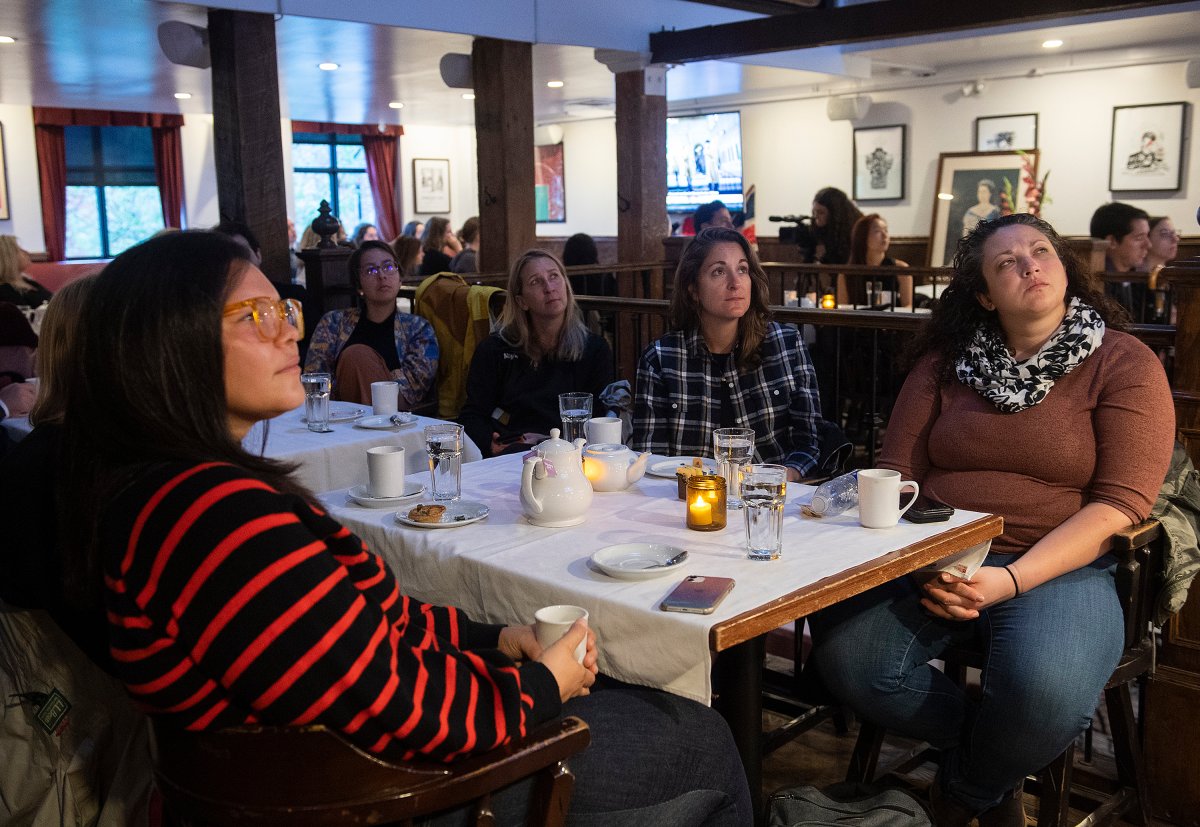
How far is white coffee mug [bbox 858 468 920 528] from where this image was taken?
1934 millimetres

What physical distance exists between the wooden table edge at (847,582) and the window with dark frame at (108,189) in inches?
536

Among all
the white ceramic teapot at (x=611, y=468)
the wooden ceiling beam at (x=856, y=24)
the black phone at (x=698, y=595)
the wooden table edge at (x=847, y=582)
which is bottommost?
the wooden table edge at (x=847, y=582)

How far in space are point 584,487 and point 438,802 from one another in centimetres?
82

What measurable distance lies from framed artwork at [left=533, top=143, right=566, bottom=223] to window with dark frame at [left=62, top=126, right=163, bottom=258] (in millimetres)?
5173

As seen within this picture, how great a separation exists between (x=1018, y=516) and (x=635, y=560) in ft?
3.02

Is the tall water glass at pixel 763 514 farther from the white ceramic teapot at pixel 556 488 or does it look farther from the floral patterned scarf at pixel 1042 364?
the floral patterned scarf at pixel 1042 364

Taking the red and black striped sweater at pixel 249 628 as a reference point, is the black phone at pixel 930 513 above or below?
below

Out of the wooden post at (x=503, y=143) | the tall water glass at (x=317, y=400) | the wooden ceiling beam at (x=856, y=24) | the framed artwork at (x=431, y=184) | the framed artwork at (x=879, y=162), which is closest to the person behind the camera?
the tall water glass at (x=317, y=400)

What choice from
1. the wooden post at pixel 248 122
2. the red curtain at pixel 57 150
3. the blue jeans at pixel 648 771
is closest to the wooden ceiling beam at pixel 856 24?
the wooden post at pixel 248 122

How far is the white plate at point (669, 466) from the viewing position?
2.36m

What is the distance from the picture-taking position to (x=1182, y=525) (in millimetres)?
2254

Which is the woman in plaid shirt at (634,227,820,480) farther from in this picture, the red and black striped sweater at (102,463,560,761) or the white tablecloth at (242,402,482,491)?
the red and black striped sweater at (102,463,560,761)

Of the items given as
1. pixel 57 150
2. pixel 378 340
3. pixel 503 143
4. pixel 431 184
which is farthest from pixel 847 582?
pixel 431 184

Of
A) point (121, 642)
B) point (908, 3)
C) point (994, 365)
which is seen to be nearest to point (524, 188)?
point (908, 3)
